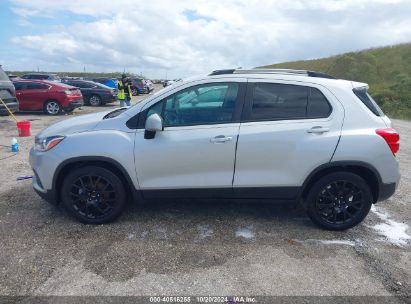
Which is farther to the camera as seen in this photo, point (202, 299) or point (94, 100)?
point (94, 100)

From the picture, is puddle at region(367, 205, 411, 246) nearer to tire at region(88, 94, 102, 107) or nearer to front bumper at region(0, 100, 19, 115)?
front bumper at region(0, 100, 19, 115)

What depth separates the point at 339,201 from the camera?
3.93 metres

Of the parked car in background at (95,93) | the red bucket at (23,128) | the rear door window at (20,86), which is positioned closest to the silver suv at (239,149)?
the red bucket at (23,128)

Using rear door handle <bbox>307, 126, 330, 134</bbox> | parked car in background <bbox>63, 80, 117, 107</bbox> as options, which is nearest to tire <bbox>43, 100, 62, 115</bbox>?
parked car in background <bbox>63, 80, 117, 107</bbox>

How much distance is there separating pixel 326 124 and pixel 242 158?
38.9 inches

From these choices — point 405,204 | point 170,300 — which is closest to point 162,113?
point 170,300

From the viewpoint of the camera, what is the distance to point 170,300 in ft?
9.14

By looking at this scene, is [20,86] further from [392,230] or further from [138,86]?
[138,86]

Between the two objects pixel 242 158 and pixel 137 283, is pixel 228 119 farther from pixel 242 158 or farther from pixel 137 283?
pixel 137 283

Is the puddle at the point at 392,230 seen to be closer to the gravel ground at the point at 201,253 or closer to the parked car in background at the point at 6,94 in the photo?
the gravel ground at the point at 201,253

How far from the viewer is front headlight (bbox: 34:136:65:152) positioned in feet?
12.8

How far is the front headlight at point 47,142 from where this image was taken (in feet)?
12.8

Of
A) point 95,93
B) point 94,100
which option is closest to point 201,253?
point 95,93

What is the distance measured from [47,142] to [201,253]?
7.13ft
